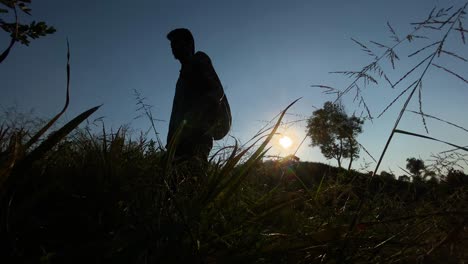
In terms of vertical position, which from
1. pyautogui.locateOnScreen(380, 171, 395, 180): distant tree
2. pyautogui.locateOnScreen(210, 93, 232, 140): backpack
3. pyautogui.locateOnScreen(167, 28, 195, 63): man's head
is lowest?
pyautogui.locateOnScreen(380, 171, 395, 180): distant tree

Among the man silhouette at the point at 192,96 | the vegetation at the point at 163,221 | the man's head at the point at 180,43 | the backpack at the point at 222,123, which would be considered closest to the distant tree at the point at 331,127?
the vegetation at the point at 163,221

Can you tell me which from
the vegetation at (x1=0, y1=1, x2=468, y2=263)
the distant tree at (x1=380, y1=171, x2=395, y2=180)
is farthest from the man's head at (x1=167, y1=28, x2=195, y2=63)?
the distant tree at (x1=380, y1=171, x2=395, y2=180)

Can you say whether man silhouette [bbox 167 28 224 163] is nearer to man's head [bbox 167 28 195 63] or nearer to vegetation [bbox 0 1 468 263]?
man's head [bbox 167 28 195 63]

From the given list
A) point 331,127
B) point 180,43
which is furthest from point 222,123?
point 180,43

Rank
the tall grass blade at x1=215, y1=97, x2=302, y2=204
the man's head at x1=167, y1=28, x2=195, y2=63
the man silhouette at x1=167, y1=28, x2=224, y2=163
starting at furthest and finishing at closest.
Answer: the man's head at x1=167, y1=28, x2=195, y2=63 < the man silhouette at x1=167, y1=28, x2=224, y2=163 < the tall grass blade at x1=215, y1=97, x2=302, y2=204

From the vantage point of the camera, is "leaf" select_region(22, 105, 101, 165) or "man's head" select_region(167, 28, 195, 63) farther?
"man's head" select_region(167, 28, 195, 63)

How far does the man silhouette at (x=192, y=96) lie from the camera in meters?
3.49

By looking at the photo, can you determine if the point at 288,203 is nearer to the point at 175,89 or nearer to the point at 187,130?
the point at 187,130

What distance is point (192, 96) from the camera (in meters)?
3.95

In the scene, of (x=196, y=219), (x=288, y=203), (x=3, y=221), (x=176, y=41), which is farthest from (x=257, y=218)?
(x=176, y=41)

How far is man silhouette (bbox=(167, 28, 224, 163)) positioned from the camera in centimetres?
349

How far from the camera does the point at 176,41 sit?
4062 millimetres

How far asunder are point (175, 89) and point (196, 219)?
318 cm

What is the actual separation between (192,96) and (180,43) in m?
0.65
